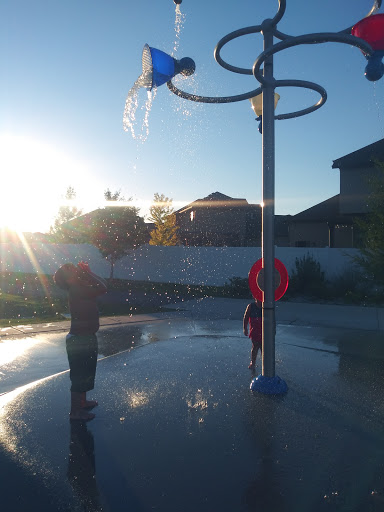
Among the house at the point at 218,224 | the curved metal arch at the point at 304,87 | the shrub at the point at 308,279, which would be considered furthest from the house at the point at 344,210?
the curved metal arch at the point at 304,87

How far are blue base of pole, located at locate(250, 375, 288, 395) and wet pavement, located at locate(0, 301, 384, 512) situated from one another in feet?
0.46

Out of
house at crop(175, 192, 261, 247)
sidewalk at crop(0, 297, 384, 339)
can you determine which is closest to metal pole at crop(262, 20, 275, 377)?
sidewalk at crop(0, 297, 384, 339)

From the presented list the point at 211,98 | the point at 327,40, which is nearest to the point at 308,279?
the point at 211,98

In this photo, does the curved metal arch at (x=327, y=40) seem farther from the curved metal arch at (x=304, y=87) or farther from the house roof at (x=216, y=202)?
the house roof at (x=216, y=202)

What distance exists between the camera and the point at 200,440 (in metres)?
3.91

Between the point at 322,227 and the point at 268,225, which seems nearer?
the point at 268,225

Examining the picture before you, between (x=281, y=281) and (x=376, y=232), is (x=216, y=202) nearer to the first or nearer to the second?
(x=376, y=232)

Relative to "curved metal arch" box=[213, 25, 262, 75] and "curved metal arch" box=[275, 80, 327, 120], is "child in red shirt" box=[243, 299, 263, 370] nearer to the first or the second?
"curved metal arch" box=[275, 80, 327, 120]

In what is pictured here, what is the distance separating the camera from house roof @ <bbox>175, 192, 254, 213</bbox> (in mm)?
39125

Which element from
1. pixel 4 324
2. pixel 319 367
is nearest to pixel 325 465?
pixel 319 367

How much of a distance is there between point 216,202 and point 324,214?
53.4ft

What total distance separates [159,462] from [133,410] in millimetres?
1193

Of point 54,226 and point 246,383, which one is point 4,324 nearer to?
point 246,383

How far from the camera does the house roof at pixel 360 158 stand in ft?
69.1
